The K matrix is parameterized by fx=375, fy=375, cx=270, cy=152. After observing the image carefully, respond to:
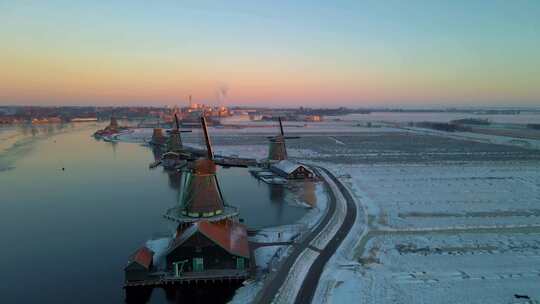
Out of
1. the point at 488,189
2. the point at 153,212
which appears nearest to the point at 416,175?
the point at 488,189

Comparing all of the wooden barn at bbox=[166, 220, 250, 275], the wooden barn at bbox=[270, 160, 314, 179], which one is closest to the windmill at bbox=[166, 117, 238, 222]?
the wooden barn at bbox=[166, 220, 250, 275]

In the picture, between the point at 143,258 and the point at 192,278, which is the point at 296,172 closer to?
the point at 192,278

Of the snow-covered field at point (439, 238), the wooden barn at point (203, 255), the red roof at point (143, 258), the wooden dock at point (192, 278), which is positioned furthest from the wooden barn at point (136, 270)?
the snow-covered field at point (439, 238)

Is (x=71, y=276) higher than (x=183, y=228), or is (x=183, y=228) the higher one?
(x=183, y=228)

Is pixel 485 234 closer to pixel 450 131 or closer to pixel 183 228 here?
pixel 183 228

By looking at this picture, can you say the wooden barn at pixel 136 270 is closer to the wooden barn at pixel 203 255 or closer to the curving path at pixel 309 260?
the wooden barn at pixel 203 255
